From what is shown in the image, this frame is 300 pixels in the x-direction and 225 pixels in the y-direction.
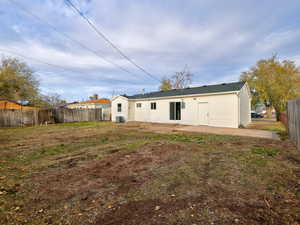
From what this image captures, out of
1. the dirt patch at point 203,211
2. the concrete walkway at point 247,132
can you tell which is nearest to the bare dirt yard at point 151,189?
the dirt patch at point 203,211

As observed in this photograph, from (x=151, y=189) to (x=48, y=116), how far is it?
52.8 ft

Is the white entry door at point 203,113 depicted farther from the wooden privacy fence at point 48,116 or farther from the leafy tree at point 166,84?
the leafy tree at point 166,84

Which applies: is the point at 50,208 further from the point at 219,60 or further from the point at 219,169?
the point at 219,60

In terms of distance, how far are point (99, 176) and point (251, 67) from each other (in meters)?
25.0

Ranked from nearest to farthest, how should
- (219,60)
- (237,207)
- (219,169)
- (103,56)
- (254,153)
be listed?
(237,207) < (219,169) < (254,153) < (103,56) < (219,60)

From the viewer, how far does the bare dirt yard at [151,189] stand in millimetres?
1754

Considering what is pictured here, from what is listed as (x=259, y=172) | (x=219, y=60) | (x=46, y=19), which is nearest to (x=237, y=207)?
(x=259, y=172)

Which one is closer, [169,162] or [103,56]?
[169,162]

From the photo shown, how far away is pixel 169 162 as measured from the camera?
3758 mm

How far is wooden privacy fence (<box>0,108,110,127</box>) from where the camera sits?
12.0 meters

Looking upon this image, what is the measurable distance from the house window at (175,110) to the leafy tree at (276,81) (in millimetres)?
13979

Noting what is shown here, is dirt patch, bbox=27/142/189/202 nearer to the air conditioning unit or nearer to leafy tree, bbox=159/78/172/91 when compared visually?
the air conditioning unit

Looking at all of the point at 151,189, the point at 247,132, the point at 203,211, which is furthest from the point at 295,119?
the point at 151,189

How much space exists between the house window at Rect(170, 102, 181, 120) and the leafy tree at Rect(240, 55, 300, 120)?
14.0 m
